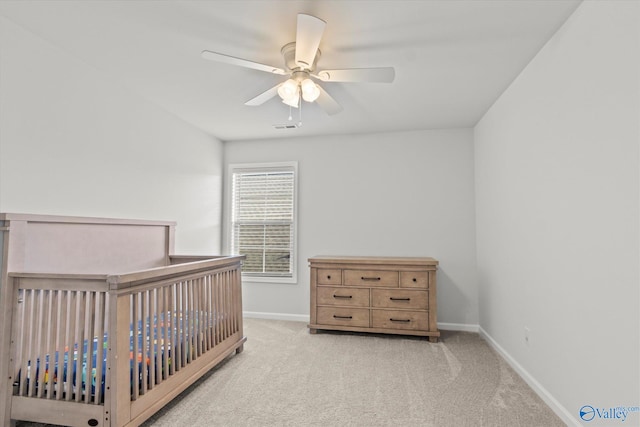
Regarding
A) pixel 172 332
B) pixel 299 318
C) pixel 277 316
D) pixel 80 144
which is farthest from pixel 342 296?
pixel 80 144

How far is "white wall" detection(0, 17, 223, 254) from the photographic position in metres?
1.95

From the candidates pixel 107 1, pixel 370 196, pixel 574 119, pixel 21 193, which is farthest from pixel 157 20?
pixel 370 196

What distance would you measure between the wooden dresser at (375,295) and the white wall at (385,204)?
546 millimetres

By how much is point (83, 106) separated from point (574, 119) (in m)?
3.25

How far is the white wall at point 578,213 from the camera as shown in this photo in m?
1.39

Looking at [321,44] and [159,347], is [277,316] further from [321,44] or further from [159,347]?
[321,44]

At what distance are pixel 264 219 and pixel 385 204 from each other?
161 cm

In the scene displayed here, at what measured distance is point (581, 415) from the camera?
1.71m

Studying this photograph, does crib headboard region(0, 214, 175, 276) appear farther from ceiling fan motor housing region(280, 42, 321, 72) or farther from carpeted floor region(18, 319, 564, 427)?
ceiling fan motor housing region(280, 42, 321, 72)

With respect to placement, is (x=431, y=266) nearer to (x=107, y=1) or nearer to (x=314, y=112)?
(x=314, y=112)

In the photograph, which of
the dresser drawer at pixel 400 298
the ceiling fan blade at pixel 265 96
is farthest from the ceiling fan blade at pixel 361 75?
the dresser drawer at pixel 400 298

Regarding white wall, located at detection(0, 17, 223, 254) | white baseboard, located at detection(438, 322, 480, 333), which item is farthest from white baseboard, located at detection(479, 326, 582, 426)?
white wall, located at detection(0, 17, 223, 254)

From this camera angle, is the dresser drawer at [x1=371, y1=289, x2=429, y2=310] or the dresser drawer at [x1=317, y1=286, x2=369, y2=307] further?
the dresser drawer at [x1=317, y1=286, x2=369, y2=307]

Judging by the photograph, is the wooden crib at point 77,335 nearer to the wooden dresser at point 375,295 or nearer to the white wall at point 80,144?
the white wall at point 80,144
